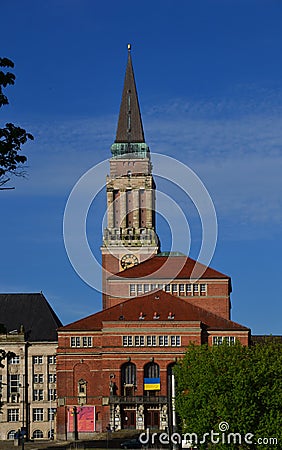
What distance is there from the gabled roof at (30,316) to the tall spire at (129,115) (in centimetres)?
2721

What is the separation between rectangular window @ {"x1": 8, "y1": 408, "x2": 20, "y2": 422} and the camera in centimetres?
13325

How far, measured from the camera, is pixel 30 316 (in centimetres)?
13988

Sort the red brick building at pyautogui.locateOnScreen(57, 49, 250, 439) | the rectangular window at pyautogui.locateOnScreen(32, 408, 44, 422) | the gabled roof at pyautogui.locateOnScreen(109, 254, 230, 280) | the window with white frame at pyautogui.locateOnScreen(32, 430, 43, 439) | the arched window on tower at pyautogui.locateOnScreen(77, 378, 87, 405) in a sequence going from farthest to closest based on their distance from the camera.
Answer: the rectangular window at pyautogui.locateOnScreen(32, 408, 44, 422) → the window with white frame at pyautogui.locateOnScreen(32, 430, 43, 439) → the gabled roof at pyautogui.locateOnScreen(109, 254, 230, 280) → the arched window on tower at pyautogui.locateOnScreen(77, 378, 87, 405) → the red brick building at pyautogui.locateOnScreen(57, 49, 250, 439)

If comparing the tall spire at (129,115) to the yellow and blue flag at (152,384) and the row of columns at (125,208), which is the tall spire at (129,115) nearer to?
the row of columns at (125,208)

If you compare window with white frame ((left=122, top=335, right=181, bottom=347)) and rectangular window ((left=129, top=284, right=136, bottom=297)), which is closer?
window with white frame ((left=122, top=335, right=181, bottom=347))

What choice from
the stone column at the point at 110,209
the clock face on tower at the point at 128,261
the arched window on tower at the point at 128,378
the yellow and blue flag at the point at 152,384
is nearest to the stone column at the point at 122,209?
the stone column at the point at 110,209

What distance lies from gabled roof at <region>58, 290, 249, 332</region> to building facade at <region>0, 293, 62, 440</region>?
52.0ft

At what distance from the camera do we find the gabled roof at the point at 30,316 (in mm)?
137000

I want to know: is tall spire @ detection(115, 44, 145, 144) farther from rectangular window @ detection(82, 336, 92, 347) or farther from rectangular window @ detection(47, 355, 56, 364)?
rectangular window @ detection(82, 336, 92, 347)

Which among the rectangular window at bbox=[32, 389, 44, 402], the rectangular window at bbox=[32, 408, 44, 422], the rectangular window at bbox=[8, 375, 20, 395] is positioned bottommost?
the rectangular window at bbox=[32, 408, 44, 422]

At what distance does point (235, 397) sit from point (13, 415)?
209ft

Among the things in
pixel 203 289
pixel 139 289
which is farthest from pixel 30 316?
pixel 203 289

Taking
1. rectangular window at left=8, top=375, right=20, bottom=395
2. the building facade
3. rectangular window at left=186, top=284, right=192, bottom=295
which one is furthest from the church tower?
rectangular window at left=8, top=375, right=20, bottom=395
